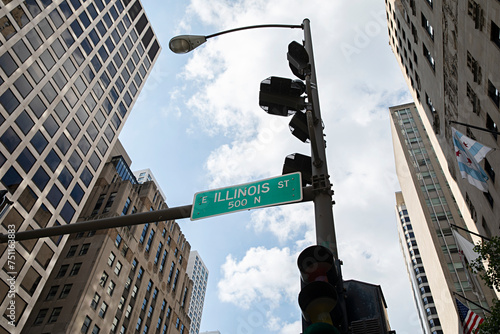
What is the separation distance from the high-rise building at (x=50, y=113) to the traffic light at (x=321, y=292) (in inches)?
1338

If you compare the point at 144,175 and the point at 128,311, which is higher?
the point at 144,175

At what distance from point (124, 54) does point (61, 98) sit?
1797cm

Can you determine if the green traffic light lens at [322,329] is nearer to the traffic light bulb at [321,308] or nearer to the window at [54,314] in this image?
the traffic light bulb at [321,308]

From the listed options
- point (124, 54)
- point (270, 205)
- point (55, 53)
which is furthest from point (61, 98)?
point (270, 205)

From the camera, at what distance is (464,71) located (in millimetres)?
25188

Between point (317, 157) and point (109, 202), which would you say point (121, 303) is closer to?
point (109, 202)

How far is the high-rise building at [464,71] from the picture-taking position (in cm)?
2122

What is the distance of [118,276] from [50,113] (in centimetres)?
2419

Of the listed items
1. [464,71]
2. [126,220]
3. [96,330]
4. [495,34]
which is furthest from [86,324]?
[495,34]

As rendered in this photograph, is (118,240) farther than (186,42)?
Yes

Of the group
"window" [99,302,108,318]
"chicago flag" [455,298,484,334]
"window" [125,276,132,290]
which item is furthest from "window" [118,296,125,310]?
"chicago flag" [455,298,484,334]

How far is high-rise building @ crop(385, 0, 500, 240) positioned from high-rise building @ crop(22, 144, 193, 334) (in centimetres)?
4331

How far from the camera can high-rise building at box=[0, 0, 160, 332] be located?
3541cm

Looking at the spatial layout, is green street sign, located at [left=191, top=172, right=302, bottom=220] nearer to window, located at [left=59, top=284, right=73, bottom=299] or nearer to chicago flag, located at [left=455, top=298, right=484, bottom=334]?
chicago flag, located at [left=455, top=298, right=484, bottom=334]
